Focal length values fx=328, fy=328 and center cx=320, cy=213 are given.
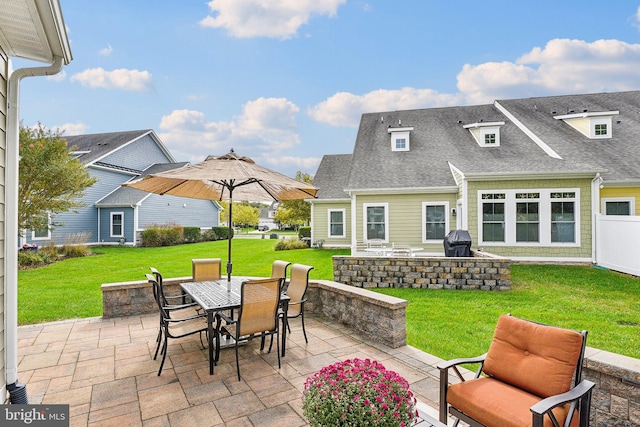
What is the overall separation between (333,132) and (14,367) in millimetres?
22980

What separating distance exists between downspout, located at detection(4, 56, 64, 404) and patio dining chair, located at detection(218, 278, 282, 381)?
5.81 feet

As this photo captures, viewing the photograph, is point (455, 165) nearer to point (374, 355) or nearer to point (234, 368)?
point (374, 355)

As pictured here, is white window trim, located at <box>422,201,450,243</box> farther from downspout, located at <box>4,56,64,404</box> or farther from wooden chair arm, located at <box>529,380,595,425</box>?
downspout, located at <box>4,56,64,404</box>

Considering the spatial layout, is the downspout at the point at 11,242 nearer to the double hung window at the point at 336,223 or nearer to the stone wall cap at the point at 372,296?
the stone wall cap at the point at 372,296

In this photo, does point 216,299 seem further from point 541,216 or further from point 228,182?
point 541,216

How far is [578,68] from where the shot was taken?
58.9 ft

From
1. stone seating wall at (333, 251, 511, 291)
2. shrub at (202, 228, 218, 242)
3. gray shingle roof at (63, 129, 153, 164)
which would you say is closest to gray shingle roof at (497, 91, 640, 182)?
stone seating wall at (333, 251, 511, 291)

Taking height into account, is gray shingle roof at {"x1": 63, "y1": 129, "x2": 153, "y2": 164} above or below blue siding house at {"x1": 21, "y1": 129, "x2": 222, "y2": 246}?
above

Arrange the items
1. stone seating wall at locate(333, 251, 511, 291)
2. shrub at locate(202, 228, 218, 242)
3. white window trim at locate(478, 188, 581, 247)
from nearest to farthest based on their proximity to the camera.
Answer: stone seating wall at locate(333, 251, 511, 291) < white window trim at locate(478, 188, 581, 247) < shrub at locate(202, 228, 218, 242)

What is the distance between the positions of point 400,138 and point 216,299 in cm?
1295

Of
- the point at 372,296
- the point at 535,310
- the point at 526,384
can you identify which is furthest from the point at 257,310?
the point at 535,310

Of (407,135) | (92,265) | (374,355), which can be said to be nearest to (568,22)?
(407,135)

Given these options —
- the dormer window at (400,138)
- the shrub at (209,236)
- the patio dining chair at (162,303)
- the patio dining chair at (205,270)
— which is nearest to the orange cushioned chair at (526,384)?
the patio dining chair at (162,303)

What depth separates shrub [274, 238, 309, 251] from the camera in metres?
18.0
